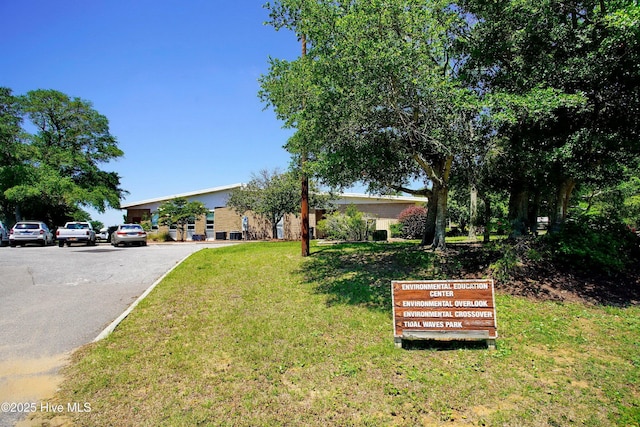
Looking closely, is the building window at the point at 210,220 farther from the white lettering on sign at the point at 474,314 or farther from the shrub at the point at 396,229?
the white lettering on sign at the point at 474,314

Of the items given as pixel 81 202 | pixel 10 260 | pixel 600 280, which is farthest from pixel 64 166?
pixel 600 280

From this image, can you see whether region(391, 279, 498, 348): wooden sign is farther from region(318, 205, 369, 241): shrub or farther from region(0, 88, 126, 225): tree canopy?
region(0, 88, 126, 225): tree canopy

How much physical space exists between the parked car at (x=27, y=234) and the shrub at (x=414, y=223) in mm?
24489

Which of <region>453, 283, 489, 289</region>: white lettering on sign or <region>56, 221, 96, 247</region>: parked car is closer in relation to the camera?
<region>453, 283, 489, 289</region>: white lettering on sign

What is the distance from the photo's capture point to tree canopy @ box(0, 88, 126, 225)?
30.2 metres

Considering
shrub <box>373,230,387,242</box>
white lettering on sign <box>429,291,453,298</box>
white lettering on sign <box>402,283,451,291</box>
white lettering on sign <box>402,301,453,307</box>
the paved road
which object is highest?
shrub <box>373,230,387,242</box>

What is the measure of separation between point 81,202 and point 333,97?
3284cm

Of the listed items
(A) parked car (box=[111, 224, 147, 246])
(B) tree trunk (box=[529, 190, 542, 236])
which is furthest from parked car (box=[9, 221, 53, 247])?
(B) tree trunk (box=[529, 190, 542, 236])

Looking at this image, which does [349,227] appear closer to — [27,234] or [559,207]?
[559,207]

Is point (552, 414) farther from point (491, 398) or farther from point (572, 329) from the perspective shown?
point (572, 329)

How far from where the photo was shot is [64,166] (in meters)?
33.5

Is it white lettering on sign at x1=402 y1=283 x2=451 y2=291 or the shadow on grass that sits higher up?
white lettering on sign at x1=402 y1=283 x2=451 y2=291

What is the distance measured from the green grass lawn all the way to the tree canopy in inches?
1135

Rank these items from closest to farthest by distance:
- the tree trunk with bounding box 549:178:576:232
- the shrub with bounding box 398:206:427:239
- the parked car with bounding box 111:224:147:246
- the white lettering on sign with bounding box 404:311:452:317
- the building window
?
the white lettering on sign with bounding box 404:311:452:317, the tree trunk with bounding box 549:178:576:232, the parked car with bounding box 111:224:147:246, the shrub with bounding box 398:206:427:239, the building window
